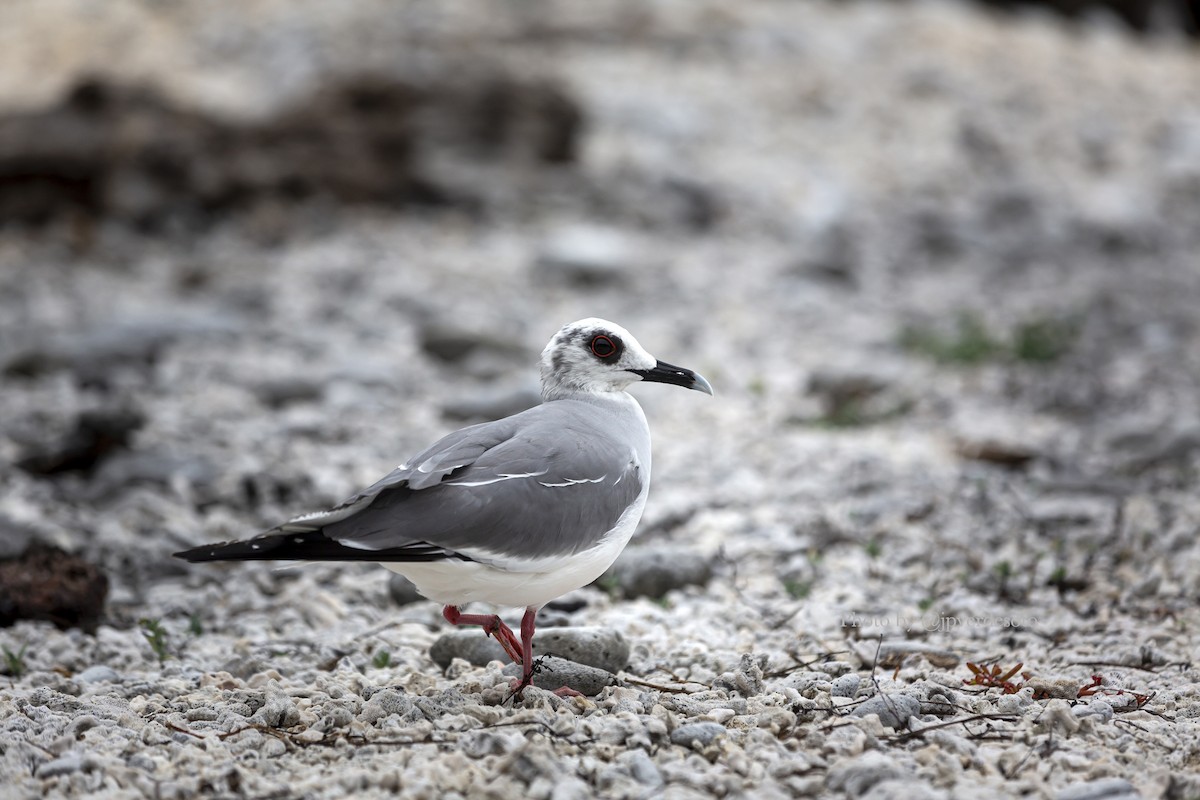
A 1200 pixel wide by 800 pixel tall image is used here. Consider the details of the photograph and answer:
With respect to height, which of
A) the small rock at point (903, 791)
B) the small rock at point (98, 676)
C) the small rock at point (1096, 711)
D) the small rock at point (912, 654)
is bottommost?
the small rock at point (98, 676)

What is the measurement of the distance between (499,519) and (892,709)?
1345 mm

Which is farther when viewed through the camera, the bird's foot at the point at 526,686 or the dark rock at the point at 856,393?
the dark rock at the point at 856,393

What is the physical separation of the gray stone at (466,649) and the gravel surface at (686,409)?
1 centimetres

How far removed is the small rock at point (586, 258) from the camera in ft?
34.6

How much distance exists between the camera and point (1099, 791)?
3.39m

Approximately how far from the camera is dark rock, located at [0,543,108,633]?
16.7 ft

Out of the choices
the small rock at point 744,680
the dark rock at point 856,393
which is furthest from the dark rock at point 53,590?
the dark rock at point 856,393

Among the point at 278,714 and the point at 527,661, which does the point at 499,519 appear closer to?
the point at 527,661

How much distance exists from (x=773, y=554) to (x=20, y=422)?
4511mm

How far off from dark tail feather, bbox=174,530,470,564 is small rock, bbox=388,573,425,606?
1624 millimetres

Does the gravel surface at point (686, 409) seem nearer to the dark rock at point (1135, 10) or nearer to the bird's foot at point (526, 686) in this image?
the bird's foot at point (526, 686)

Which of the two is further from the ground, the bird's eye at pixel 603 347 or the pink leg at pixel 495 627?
the bird's eye at pixel 603 347

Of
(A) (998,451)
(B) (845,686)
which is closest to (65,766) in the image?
(B) (845,686)

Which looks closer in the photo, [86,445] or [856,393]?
[86,445]
